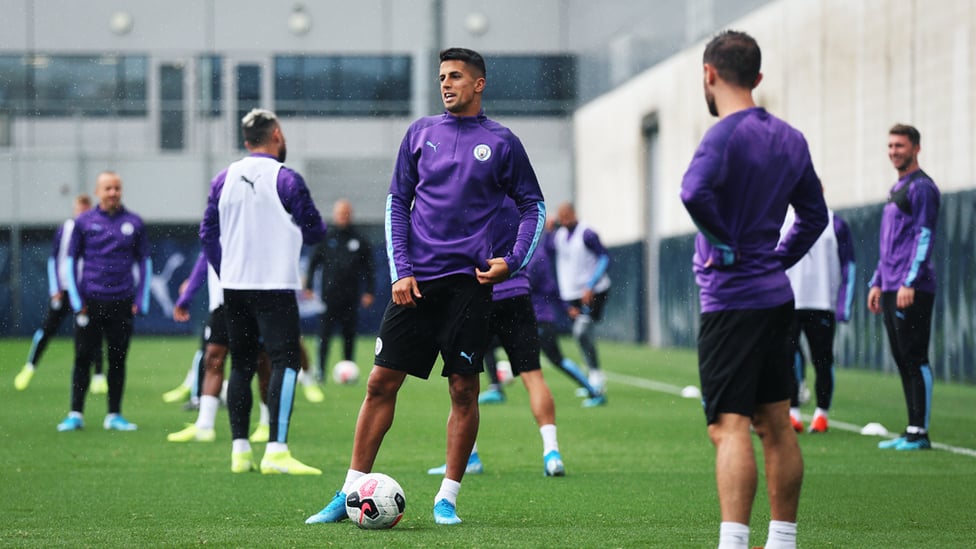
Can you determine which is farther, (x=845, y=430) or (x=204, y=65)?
(x=204, y=65)

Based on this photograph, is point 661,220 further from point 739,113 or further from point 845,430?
point 739,113

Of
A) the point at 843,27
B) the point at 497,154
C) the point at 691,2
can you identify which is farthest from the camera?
the point at 691,2

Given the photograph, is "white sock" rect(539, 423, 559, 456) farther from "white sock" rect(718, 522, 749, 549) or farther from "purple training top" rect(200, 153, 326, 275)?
"white sock" rect(718, 522, 749, 549)

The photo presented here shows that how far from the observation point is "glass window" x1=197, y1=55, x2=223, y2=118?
3841 centimetres

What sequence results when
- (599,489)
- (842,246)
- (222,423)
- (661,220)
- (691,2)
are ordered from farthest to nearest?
(661,220) < (691,2) < (222,423) < (842,246) < (599,489)

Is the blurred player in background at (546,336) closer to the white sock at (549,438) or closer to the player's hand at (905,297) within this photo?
the player's hand at (905,297)

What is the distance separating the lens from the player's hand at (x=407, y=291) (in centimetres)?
643

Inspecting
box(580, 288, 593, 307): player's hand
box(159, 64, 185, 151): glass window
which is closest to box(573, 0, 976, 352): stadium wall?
box(580, 288, 593, 307): player's hand

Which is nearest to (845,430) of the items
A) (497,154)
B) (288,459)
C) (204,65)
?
(288,459)

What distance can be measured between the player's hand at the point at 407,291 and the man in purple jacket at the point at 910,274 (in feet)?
16.1

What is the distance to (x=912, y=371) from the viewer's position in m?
10.4

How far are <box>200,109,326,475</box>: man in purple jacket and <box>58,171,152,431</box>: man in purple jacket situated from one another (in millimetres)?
3340

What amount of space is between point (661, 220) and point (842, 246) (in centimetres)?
1976

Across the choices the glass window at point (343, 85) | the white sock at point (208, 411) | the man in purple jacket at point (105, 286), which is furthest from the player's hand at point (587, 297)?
the glass window at point (343, 85)
